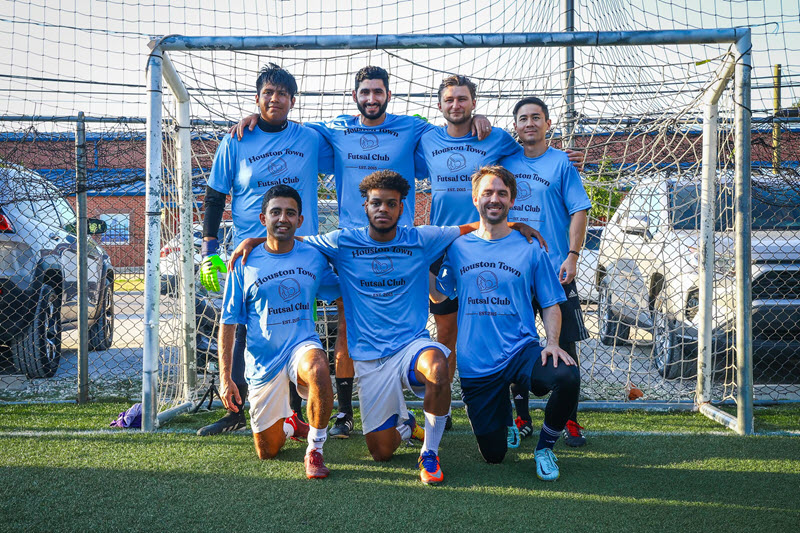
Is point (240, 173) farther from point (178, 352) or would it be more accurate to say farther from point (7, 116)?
point (7, 116)

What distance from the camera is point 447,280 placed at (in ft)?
12.8

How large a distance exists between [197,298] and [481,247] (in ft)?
9.53

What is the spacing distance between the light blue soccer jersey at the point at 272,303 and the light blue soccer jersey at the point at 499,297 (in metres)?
0.89

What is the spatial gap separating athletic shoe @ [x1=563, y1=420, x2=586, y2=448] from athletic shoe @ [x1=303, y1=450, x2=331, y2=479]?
1558mm

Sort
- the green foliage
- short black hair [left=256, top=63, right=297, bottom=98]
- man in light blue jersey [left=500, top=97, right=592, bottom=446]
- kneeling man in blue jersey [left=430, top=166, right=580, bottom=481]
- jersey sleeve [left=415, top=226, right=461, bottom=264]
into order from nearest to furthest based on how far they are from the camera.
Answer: kneeling man in blue jersey [left=430, top=166, right=580, bottom=481] → jersey sleeve [left=415, top=226, right=461, bottom=264] → man in light blue jersey [left=500, top=97, right=592, bottom=446] → short black hair [left=256, top=63, right=297, bottom=98] → the green foliage

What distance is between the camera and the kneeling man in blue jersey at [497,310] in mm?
3566

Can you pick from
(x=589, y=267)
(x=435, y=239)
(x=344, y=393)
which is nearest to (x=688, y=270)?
(x=589, y=267)

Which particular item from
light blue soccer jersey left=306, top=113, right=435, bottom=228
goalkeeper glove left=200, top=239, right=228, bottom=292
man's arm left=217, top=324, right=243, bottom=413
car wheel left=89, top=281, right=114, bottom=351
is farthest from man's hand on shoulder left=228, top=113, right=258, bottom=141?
car wheel left=89, top=281, right=114, bottom=351

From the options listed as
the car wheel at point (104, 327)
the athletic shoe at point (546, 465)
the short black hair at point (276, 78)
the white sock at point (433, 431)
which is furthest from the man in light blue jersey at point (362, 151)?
the car wheel at point (104, 327)

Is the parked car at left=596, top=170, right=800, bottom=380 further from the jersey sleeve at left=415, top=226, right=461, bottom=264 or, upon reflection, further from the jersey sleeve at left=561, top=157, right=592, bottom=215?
the jersey sleeve at left=415, top=226, right=461, bottom=264

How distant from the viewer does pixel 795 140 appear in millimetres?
7418

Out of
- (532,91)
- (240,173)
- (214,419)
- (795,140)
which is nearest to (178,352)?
(214,419)

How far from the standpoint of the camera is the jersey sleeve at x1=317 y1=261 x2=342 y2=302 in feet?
12.7

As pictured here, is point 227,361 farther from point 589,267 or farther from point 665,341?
point 665,341
